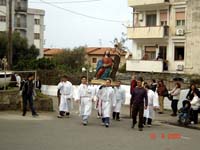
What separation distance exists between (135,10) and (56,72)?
11581 millimetres

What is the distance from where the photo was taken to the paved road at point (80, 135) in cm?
1253

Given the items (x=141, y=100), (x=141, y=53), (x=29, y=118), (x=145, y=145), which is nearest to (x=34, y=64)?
(x=141, y=53)

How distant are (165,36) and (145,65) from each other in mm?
3161

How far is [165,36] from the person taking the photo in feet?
139

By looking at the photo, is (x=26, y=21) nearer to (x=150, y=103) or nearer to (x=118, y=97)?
(x=118, y=97)

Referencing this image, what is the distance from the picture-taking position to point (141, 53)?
4547 centimetres

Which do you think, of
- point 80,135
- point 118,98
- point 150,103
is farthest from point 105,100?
point 80,135

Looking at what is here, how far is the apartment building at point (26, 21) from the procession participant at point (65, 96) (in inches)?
2216

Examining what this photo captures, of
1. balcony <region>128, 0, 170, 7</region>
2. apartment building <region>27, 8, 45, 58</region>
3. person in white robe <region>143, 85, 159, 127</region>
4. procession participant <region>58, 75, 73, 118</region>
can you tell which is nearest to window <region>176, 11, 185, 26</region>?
balcony <region>128, 0, 170, 7</region>

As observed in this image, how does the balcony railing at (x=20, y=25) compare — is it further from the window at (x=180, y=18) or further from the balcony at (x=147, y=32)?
the window at (x=180, y=18)

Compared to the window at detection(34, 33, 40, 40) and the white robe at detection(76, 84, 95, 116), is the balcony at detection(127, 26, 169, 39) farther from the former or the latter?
the window at detection(34, 33, 40, 40)

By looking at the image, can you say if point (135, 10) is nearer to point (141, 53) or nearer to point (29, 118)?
point (141, 53)

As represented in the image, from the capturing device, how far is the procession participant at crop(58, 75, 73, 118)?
20538 millimetres
